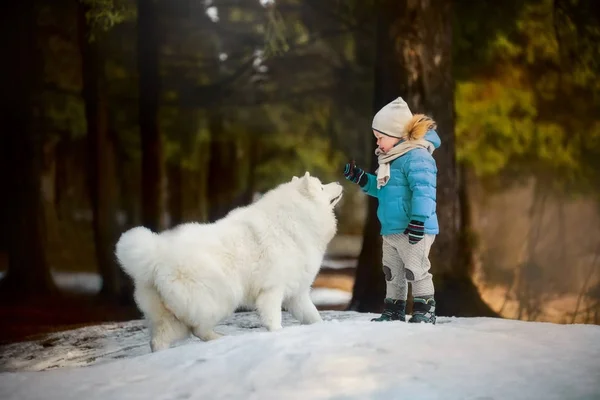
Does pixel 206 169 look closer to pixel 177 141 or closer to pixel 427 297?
pixel 177 141

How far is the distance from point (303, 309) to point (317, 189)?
75cm

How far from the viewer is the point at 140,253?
3.28 meters

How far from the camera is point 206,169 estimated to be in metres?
4.84

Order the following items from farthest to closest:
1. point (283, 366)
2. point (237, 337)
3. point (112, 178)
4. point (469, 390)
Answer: point (112, 178) < point (237, 337) < point (283, 366) < point (469, 390)

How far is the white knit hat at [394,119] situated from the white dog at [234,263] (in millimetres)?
523

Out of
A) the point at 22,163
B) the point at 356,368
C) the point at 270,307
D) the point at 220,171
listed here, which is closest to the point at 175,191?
the point at 220,171

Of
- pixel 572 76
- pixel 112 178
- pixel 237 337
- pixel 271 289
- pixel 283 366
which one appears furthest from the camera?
pixel 572 76

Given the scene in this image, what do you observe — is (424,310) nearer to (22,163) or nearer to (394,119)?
(394,119)

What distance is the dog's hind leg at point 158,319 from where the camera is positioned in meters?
3.37

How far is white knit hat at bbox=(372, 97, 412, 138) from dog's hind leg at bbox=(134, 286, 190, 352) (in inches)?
64.0

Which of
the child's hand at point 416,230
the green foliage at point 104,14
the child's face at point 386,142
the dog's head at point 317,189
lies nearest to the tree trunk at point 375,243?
the dog's head at point 317,189

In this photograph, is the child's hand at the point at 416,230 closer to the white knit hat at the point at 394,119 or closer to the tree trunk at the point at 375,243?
the white knit hat at the point at 394,119

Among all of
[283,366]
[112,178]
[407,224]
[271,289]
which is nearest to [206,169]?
[112,178]

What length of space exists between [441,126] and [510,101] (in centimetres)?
83
